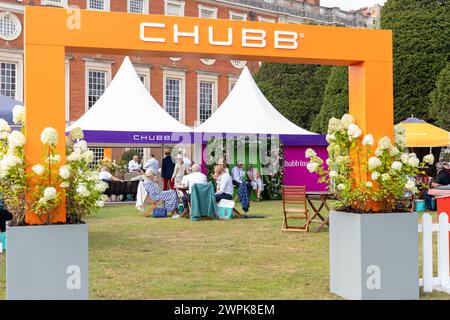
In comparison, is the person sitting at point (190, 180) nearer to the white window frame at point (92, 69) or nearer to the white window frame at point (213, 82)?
the white window frame at point (92, 69)

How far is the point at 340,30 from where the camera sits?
661 centimetres

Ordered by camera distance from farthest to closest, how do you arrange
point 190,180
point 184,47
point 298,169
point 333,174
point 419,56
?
point 419,56
point 298,169
point 190,180
point 333,174
point 184,47

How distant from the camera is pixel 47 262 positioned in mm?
5461

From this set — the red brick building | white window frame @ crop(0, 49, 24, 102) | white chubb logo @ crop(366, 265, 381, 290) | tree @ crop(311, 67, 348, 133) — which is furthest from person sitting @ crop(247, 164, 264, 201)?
white window frame @ crop(0, 49, 24, 102)

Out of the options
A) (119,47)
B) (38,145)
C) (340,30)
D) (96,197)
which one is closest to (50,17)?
(119,47)

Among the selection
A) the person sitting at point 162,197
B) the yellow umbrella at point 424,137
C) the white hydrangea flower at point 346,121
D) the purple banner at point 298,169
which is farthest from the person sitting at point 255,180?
the white hydrangea flower at point 346,121

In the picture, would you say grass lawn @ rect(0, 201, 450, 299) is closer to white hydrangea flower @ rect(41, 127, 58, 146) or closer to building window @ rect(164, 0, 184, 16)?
white hydrangea flower @ rect(41, 127, 58, 146)

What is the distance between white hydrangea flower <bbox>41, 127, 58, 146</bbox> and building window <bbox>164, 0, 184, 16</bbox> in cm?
3813

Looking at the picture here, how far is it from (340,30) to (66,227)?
354 centimetres

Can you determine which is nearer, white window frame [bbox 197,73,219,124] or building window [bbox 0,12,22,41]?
building window [bbox 0,12,22,41]

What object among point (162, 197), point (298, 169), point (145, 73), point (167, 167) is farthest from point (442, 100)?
point (145, 73)

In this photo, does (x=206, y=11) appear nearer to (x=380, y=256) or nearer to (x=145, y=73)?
(x=145, y=73)

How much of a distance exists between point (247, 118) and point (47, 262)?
54.8 feet

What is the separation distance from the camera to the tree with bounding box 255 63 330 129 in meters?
39.1
